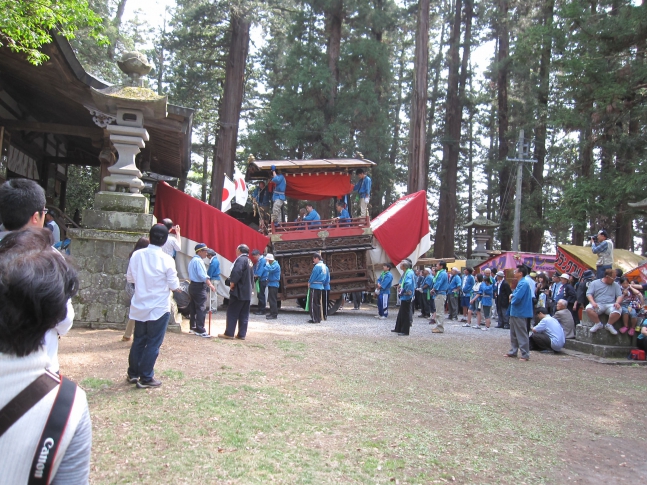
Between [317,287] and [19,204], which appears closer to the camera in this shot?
[19,204]

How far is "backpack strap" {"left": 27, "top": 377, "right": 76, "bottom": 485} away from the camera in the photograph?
1516mm

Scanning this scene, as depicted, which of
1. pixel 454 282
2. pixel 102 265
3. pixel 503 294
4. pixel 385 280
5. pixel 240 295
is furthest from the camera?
pixel 454 282

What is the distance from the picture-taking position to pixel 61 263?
67.2 inches

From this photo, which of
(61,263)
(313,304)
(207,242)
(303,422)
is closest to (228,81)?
(207,242)

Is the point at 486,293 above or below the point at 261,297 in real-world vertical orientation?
above

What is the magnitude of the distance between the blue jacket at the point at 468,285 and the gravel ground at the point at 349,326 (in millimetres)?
1132

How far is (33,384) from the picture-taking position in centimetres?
155

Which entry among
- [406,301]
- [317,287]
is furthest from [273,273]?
[406,301]

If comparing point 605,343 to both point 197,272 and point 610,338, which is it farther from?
point 197,272

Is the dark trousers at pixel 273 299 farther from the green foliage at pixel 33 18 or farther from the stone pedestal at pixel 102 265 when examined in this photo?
the green foliage at pixel 33 18

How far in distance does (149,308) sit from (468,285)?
12.3 metres

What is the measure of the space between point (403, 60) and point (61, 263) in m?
37.9

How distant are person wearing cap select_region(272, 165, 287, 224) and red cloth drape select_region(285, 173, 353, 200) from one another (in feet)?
1.32

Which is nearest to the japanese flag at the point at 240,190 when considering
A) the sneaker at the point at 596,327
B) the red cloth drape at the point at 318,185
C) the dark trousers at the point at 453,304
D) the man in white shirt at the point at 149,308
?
the red cloth drape at the point at 318,185
